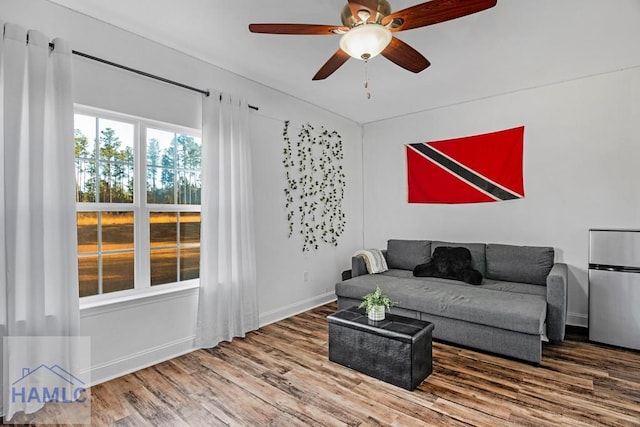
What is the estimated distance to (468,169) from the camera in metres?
4.47

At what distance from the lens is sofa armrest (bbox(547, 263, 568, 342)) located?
9.75ft

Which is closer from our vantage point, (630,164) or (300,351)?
(300,351)

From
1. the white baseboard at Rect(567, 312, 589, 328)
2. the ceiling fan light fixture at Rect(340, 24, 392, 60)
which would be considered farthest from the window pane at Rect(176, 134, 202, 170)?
the white baseboard at Rect(567, 312, 589, 328)

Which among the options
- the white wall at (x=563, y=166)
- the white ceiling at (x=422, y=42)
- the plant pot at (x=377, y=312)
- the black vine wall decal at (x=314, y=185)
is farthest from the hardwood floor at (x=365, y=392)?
the white ceiling at (x=422, y=42)

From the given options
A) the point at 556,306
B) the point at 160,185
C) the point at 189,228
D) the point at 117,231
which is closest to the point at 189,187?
the point at 160,185

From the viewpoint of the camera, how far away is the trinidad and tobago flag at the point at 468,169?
415cm

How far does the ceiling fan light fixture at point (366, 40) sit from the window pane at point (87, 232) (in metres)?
2.33

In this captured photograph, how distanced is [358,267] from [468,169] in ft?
6.38

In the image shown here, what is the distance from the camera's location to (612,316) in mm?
3229

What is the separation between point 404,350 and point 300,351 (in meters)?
1.10

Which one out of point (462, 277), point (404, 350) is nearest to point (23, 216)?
point (404, 350)

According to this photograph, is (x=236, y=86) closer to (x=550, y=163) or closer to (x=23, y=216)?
(x=23, y=216)

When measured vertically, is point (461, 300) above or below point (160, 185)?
below

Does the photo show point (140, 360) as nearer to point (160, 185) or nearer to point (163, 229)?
point (163, 229)
